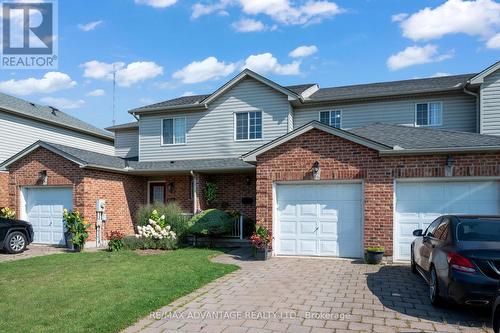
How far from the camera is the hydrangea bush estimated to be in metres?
13.7

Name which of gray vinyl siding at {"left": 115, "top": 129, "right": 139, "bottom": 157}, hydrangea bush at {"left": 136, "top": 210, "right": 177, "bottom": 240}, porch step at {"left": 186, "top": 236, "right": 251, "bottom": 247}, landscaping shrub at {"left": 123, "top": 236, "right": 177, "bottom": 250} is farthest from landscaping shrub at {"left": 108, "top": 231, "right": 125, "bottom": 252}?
gray vinyl siding at {"left": 115, "top": 129, "right": 139, "bottom": 157}

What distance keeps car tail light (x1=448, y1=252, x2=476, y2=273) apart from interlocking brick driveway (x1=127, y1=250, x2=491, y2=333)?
799 mm

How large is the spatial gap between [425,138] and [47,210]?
566 inches

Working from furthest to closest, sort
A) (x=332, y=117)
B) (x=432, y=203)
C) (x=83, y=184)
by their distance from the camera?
(x=332, y=117), (x=83, y=184), (x=432, y=203)

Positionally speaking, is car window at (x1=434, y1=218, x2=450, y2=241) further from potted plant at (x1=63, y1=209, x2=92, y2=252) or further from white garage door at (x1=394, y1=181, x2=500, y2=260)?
potted plant at (x1=63, y1=209, x2=92, y2=252)

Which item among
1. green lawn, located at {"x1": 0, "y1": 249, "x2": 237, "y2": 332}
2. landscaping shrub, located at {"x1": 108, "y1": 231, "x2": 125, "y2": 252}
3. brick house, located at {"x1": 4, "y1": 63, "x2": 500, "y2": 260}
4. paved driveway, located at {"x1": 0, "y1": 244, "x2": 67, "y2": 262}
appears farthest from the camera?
landscaping shrub, located at {"x1": 108, "y1": 231, "x2": 125, "y2": 252}

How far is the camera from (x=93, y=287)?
25.3 feet

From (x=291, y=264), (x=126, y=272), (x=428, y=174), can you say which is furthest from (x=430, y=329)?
(x=126, y=272)

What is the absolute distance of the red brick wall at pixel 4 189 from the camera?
55.4 ft

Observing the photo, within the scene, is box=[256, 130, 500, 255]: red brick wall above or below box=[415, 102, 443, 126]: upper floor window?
below

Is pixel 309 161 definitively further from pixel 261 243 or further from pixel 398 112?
pixel 398 112

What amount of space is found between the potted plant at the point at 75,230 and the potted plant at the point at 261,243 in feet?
21.0

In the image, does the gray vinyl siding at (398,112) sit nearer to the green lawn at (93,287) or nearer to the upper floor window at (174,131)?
the upper floor window at (174,131)

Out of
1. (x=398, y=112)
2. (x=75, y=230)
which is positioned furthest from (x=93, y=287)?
(x=398, y=112)
